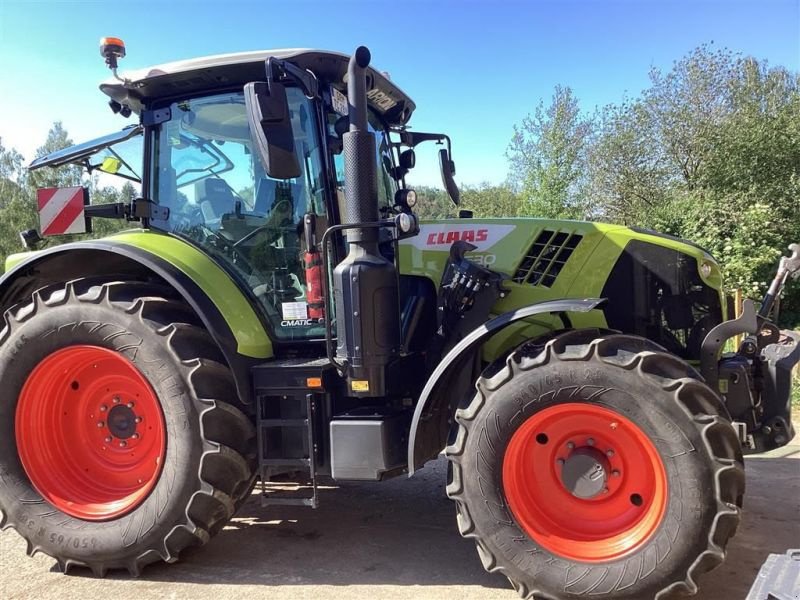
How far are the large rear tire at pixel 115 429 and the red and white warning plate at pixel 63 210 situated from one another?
524 millimetres

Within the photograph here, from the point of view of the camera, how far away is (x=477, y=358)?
10.9 feet

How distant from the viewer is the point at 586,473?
2.77 meters

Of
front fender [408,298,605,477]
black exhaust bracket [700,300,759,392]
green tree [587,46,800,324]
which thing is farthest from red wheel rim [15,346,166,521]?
green tree [587,46,800,324]

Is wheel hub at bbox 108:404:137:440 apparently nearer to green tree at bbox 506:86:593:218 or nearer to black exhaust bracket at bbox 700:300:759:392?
black exhaust bracket at bbox 700:300:759:392

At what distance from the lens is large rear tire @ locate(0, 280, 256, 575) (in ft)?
9.96

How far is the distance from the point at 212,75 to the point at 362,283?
1448mm

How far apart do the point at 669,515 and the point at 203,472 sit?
2.12 metres

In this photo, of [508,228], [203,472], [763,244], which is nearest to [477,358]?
[508,228]

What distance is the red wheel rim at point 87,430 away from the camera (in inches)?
131

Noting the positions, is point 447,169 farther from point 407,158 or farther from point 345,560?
point 345,560

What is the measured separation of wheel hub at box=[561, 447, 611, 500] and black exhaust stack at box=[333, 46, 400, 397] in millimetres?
961

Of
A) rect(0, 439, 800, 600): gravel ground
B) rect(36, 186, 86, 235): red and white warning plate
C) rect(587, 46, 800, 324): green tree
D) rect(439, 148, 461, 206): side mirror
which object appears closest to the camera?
rect(0, 439, 800, 600): gravel ground

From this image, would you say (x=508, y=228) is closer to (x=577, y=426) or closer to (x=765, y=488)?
(x=577, y=426)

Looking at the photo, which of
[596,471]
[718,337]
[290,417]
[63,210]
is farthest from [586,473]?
[63,210]
